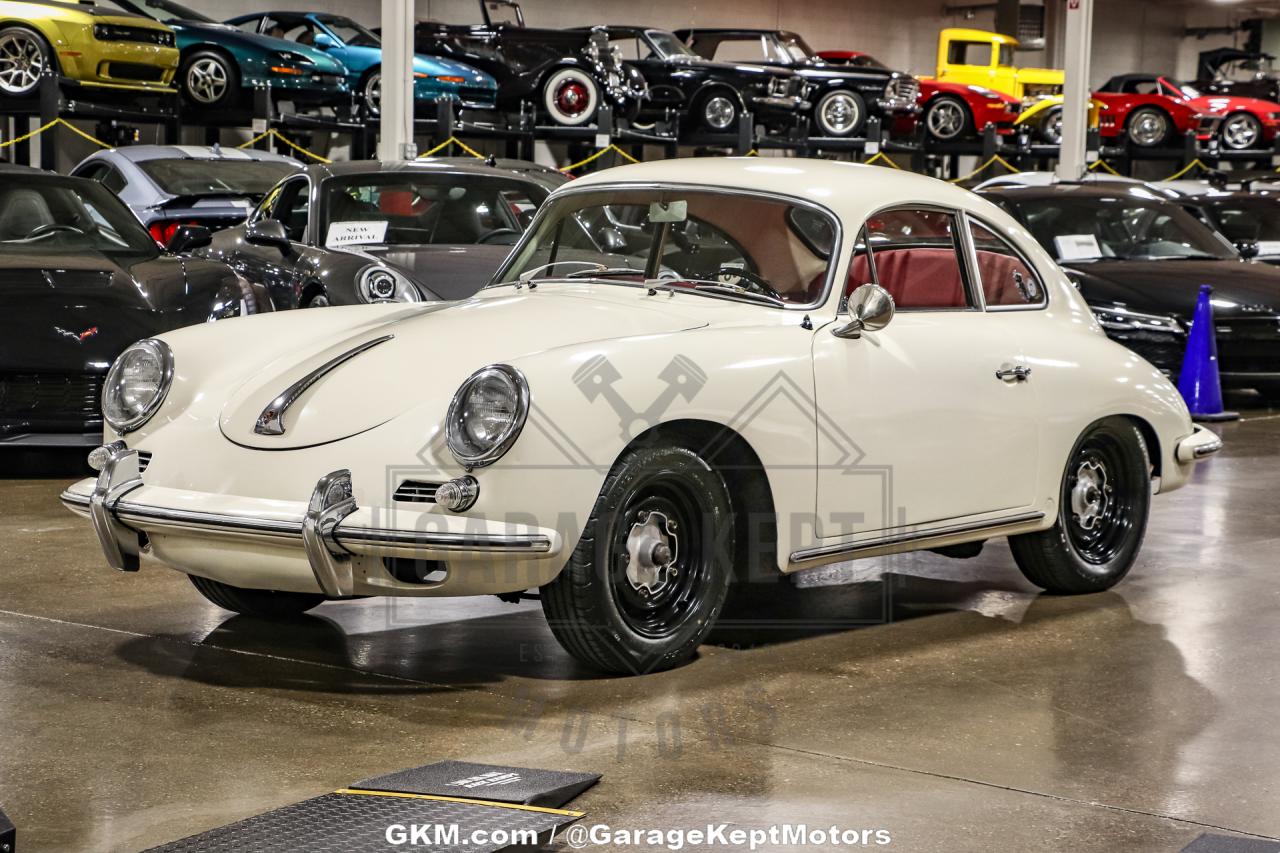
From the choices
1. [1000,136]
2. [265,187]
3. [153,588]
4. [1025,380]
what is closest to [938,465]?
[1025,380]

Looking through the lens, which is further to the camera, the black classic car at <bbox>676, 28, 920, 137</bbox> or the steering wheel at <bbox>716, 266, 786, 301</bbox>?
the black classic car at <bbox>676, 28, 920, 137</bbox>

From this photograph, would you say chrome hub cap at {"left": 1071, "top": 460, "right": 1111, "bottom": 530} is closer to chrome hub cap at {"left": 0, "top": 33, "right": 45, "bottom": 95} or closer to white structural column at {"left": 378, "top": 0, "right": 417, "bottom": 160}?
white structural column at {"left": 378, "top": 0, "right": 417, "bottom": 160}

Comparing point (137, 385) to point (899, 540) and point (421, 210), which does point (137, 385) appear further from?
point (421, 210)

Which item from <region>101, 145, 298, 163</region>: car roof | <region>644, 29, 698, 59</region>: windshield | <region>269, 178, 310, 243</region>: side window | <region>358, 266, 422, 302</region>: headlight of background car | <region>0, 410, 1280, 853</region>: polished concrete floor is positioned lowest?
<region>0, 410, 1280, 853</region>: polished concrete floor

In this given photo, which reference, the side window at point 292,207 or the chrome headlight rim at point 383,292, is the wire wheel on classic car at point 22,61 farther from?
the chrome headlight rim at point 383,292

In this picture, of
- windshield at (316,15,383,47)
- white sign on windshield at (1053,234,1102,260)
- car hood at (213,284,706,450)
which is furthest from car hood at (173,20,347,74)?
car hood at (213,284,706,450)

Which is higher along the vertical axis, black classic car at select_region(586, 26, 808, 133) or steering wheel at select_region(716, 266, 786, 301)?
black classic car at select_region(586, 26, 808, 133)

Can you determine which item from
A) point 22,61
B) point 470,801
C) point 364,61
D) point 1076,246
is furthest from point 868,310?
point 364,61

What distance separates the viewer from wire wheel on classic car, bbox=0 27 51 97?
15242 millimetres

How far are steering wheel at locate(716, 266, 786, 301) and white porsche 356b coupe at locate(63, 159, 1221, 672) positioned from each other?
13 mm

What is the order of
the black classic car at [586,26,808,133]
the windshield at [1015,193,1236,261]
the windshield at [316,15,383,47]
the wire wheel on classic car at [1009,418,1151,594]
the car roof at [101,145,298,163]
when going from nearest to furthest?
the wire wheel on classic car at [1009,418,1151,594], the windshield at [1015,193,1236,261], the car roof at [101,145,298,163], the windshield at [316,15,383,47], the black classic car at [586,26,808,133]

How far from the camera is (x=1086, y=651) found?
525 cm

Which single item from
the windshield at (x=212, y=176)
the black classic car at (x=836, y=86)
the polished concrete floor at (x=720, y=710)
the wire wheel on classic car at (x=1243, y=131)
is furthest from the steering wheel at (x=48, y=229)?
the wire wheel on classic car at (x=1243, y=131)

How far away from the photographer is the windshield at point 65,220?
29.4 feet
